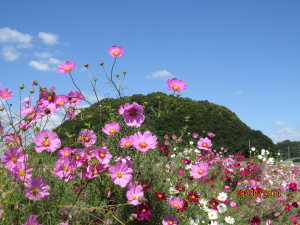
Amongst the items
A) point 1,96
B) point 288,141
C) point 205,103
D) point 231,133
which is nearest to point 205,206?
point 1,96

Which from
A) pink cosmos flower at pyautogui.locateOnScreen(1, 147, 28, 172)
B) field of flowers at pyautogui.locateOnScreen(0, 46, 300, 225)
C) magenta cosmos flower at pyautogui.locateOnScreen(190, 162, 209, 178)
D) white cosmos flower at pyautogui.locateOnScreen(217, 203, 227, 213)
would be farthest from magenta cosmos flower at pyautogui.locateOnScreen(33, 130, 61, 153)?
white cosmos flower at pyautogui.locateOnScreen(217, 203, 227, 213)

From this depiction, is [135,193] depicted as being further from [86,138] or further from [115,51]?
[115,51]

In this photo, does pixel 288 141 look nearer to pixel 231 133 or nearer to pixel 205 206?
pixel 231 133

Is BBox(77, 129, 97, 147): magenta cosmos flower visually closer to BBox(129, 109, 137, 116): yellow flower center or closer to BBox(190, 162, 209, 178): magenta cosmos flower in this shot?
BBox(129, 109, 137, 116): yellow flower center

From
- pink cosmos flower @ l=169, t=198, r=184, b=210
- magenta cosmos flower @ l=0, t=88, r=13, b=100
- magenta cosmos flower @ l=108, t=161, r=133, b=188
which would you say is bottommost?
pink cosmos flower @ l=169, t=198, r=184, b=210

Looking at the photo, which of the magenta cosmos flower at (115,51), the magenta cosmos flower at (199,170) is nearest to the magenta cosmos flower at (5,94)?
the magenta cosmos flower at (115,51)

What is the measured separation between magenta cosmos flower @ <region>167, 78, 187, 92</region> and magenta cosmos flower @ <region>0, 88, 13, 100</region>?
3.79ft

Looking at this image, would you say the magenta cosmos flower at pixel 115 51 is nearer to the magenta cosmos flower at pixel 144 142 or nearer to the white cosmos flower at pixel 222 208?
the magenta cosmos flower at pixel 144 142

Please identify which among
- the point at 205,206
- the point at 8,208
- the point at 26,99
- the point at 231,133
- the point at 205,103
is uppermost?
Result: the point at 205,103

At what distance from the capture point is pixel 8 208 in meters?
1.33

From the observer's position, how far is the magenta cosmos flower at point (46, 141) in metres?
1.46

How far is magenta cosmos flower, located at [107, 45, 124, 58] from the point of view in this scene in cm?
180

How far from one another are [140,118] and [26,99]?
89cm

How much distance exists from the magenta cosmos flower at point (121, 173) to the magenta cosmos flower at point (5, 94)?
3.15ft
